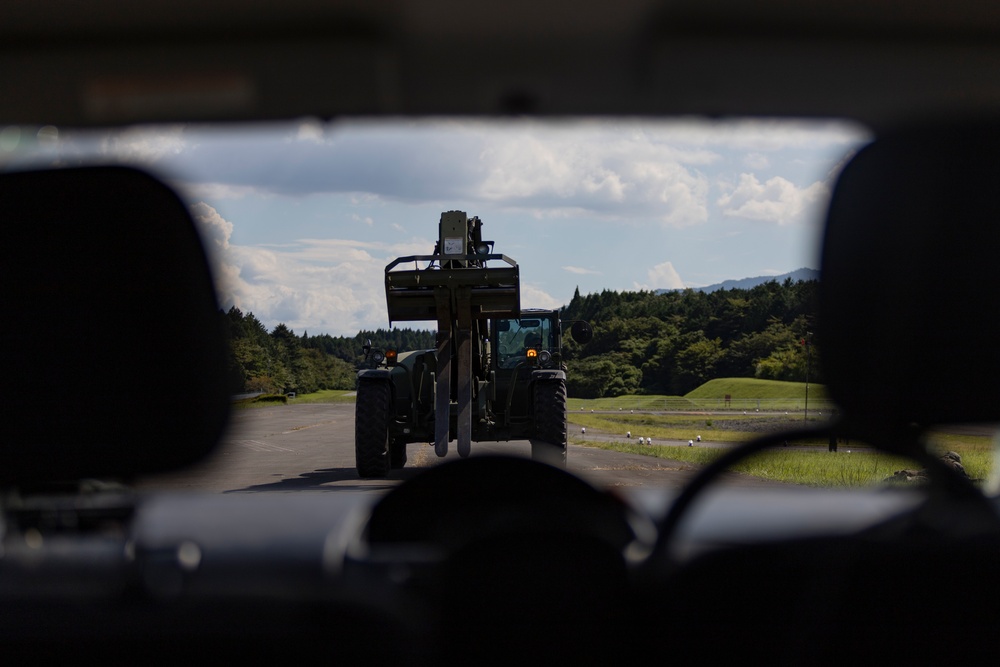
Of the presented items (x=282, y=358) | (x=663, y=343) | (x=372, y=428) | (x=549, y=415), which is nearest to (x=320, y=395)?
(x=282, y=358)

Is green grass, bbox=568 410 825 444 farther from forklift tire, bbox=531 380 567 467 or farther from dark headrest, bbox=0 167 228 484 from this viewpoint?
forklift tire, bbox=531 380 567 467

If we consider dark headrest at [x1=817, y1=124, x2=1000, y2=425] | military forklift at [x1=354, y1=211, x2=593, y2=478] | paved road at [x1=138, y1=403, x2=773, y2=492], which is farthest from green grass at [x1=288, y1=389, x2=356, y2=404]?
military forklift at [x1=354, y1=211, x2=593, y2=478]

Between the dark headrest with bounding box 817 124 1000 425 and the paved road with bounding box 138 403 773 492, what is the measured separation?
0.84 feet

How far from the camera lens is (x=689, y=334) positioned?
1.85 meters

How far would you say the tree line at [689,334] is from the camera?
1730 mm

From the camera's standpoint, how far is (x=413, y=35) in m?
2.28

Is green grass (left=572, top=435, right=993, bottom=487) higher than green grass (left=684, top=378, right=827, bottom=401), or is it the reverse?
green grass (left=684, top=378, right=827, bottom=401)

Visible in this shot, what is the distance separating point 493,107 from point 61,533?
1.38 meters

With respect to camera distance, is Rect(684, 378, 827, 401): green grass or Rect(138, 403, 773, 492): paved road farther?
Rect(684, 378, 827, 401): green grass

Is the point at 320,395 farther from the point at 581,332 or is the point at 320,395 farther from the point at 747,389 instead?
the point at 747,389

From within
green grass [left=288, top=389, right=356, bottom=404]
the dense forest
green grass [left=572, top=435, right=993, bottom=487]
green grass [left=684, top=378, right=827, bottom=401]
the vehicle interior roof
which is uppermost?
the vehicle interior roof

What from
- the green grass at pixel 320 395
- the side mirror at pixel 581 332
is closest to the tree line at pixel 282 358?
the green grass at pixel 320 395

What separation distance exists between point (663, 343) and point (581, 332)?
47 cm

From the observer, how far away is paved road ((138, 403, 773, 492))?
1.22 metres
